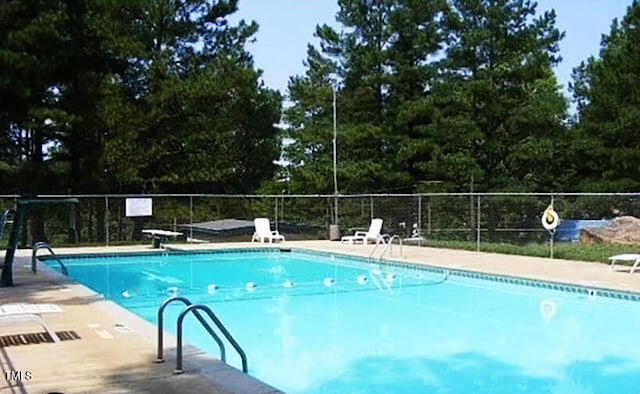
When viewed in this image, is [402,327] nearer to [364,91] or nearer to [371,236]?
[371,236]

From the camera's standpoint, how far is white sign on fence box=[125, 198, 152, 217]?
1727 centimetres

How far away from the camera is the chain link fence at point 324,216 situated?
18109 mm

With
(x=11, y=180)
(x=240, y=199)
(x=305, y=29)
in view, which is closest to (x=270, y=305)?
(x=240, y=199)

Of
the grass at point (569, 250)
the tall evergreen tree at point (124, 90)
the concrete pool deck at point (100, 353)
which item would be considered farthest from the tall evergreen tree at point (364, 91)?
the concrete pool deck at point (100, 353)

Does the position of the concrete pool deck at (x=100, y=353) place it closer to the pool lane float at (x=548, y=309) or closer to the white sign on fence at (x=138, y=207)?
the pool lane float at (x=548, y=309)

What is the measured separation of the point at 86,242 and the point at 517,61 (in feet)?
46.5

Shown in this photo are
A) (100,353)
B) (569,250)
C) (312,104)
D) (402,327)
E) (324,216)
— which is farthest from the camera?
(312,104)

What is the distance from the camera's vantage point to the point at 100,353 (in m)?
5.35

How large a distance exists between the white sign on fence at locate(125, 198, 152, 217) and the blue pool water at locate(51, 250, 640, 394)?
346 centimetres

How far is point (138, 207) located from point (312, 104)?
8.78m

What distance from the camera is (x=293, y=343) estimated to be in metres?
7.71

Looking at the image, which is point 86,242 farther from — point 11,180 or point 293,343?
point 293,343

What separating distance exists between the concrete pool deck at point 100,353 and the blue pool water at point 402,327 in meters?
0.68

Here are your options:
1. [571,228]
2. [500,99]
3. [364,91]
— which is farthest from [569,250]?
[364,91]
